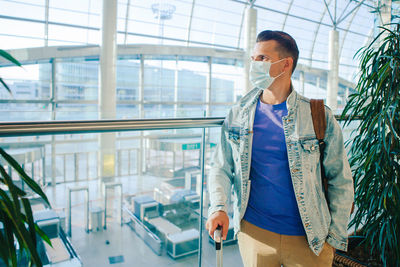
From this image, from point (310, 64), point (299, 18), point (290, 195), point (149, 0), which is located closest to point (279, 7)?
point (299, 18)

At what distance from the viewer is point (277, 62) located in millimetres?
1671

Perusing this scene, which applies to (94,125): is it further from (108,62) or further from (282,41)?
(108,62)

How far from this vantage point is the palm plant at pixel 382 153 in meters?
2.48

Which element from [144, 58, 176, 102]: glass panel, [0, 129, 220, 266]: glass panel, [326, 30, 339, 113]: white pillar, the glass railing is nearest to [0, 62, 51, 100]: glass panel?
[144, 58, 176, 102]: glass panel

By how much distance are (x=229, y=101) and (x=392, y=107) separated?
51.7ft

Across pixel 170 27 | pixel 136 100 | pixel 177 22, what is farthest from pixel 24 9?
pixel 177 22

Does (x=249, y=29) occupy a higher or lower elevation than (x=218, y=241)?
higher

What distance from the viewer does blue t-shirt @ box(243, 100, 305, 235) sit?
1564 millimetres

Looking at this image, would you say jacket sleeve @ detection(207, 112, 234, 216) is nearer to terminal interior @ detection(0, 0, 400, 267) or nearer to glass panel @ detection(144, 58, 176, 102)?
terminal interior @ detection(0, 0, 400, 267)

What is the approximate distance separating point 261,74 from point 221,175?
57 cm

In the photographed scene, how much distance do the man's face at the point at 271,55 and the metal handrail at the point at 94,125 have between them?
1.72 ft

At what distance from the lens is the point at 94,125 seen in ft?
5.23

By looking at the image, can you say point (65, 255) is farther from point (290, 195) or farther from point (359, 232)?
point (359, 232)

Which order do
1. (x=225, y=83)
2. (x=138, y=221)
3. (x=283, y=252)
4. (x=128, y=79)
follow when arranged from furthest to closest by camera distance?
1. (x=225, y=83)
2. (x=128, y=79)
3. (x=138, y=221)
4. (x=283, y=252)
